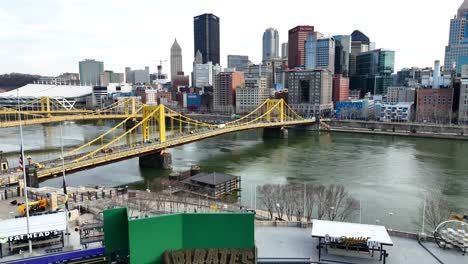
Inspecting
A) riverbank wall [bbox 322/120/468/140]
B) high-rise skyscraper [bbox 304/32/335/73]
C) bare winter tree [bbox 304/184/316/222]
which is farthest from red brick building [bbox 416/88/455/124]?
high-rise skyscraper [bbox 304/32/335/73]

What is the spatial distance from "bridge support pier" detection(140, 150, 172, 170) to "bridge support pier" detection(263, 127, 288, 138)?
71.2ft

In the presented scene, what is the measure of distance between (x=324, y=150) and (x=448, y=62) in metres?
101

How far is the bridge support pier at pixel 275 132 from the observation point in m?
46.2

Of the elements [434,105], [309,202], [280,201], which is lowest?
[309,202]

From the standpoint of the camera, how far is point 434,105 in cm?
5806

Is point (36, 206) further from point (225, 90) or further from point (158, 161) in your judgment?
point (225, 90)

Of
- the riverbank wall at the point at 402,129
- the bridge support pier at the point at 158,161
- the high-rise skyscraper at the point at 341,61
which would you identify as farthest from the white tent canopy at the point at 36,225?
the high-rise skyscraper at the point at 341,61

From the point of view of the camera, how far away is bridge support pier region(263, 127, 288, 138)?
152ft

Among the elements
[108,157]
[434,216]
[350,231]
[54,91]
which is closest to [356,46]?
[54,91]

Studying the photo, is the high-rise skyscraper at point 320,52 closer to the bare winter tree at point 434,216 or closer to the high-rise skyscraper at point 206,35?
the high-rise skyscraper at point 206,35

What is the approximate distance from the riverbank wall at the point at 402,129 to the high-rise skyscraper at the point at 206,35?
143 meters

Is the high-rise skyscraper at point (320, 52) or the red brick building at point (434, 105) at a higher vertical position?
the high-rise skyscraper at point (320, 52)

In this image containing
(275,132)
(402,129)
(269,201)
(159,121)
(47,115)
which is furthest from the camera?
(47,115)

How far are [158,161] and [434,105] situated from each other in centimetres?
4858
